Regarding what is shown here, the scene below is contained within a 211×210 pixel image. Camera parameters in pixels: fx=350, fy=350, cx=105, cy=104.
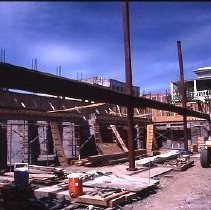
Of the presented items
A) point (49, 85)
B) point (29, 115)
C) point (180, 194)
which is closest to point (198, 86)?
point (29, 115)

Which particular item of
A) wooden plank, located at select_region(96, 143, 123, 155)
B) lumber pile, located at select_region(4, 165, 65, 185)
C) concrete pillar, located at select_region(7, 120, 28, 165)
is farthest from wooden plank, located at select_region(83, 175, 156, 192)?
wooden plank, located at select_region(96, 143, 123, 155)

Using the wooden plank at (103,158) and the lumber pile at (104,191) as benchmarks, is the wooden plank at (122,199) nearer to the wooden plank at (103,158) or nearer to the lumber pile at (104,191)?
the lumber pile at (104,191)

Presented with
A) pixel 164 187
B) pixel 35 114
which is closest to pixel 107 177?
pixel 164 187

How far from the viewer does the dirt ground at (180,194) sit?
31.5ft

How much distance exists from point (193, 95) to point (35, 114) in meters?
29.6

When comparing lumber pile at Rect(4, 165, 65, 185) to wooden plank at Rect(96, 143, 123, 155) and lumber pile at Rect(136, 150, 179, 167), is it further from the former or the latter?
wooden plank at Rect(96, 143, 123, 155)

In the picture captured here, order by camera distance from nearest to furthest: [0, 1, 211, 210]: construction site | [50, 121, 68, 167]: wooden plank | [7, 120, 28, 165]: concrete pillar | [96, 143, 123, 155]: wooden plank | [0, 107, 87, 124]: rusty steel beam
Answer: [0, 1, 211, 210]: construction site < [0, 107, 87, 124]: rusty steel beam < [50, 121, 68, 167]: wooden plank < [7, 120, 28, 165]: concrete pillar < [96, 143, 123, 155]: wooden plank

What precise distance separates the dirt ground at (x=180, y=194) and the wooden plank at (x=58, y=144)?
7416mm

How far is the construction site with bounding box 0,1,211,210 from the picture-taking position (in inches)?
318

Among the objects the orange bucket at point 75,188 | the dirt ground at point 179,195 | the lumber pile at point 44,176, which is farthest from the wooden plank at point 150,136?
the orange bucket at point 75,188

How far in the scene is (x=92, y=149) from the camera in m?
26.0

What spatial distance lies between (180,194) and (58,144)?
11.2 meters

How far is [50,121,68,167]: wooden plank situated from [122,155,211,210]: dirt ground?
7.42 metres

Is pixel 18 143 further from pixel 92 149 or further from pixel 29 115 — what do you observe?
pixel 92 149
